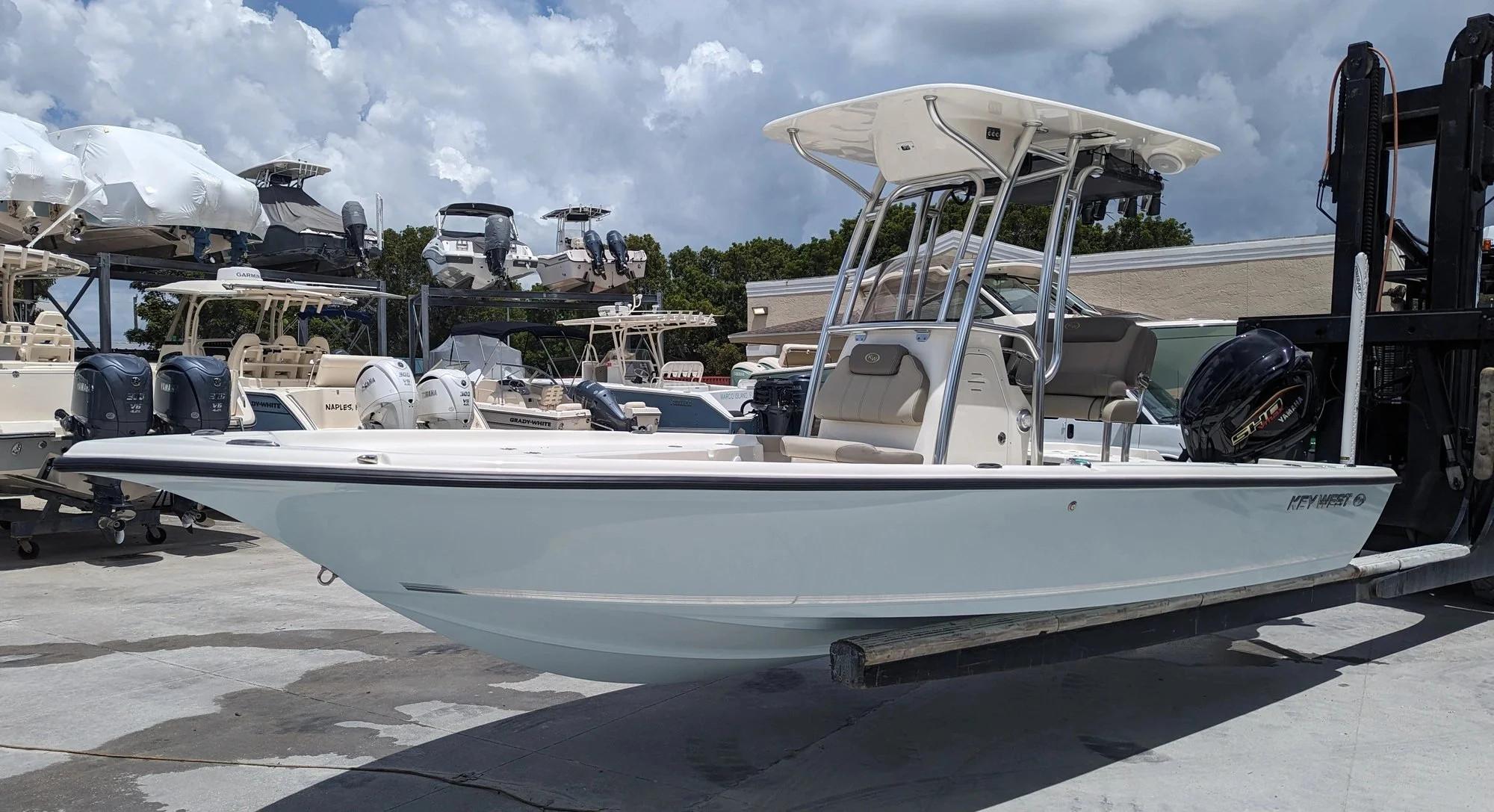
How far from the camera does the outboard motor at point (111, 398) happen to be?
7496mm

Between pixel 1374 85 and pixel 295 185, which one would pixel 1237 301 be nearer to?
pixel 1374 85

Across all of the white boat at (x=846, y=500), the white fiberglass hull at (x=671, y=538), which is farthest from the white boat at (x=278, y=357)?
the white fiberglass hull at (x=671, y=538)

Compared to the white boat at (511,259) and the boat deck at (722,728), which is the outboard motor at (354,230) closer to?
the white boat at (511,259)

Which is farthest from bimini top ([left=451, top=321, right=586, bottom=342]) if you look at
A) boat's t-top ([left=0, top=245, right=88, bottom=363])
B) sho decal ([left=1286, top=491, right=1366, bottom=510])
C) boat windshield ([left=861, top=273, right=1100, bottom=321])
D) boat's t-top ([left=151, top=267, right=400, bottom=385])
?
sho decal ([left=1286, top=491, right=1366, bottom=510])

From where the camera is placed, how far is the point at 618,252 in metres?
25.7

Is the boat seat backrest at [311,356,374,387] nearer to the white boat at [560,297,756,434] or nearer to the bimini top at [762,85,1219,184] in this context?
the white boat at [560,297,756,434]

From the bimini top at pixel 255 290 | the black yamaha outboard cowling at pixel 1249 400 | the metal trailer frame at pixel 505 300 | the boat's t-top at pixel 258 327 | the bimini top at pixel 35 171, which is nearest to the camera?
the black yamaha outboard cowling at pixel 1249 400

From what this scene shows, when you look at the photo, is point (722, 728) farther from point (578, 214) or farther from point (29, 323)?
point (578, 214)

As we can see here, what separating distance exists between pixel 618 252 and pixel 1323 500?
22.4 m

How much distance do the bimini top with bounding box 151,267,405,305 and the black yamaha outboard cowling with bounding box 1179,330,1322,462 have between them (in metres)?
8.24

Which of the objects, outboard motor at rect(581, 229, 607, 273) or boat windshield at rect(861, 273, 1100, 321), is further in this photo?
outboard motor at rect(581, 229, 607, 273)

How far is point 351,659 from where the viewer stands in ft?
16.4

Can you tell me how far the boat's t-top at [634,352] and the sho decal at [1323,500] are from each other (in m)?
13.2

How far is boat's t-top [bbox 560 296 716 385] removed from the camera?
1772 centimetres
